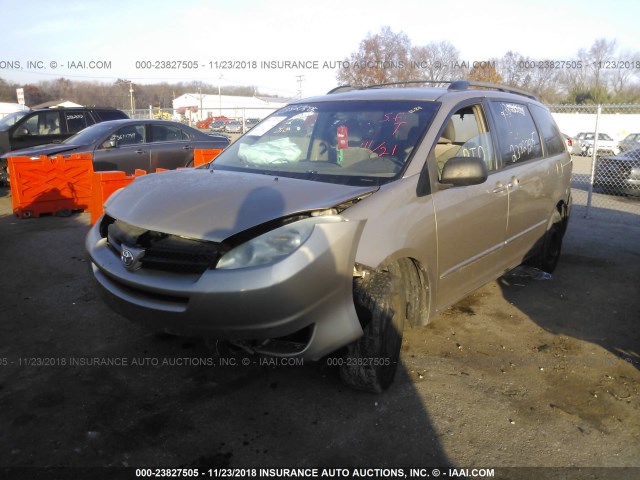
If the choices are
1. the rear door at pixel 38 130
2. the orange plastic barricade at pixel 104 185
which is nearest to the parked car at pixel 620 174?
the orange plastic barricade at pixel 104 185

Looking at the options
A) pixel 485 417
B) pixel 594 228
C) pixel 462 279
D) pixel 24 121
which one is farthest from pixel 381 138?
pixel 24 121

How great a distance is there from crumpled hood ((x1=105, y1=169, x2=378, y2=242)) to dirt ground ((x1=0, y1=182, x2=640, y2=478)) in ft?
3.53

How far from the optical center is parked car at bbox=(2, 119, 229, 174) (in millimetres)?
9281

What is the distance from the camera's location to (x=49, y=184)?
835 cm

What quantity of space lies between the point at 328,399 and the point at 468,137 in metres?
2.33

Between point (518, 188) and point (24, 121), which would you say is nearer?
point (518, 188)

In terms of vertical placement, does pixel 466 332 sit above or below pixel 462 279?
below

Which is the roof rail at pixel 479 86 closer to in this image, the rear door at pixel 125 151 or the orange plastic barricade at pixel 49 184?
the orange plastic barricade at pixel 49 184

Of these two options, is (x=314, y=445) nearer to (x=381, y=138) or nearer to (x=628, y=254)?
(x=381, y=138)

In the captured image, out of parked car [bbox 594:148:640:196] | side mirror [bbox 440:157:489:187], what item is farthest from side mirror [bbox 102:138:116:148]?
parked car [bbox 594:148:640:196]

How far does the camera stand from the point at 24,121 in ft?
37.4

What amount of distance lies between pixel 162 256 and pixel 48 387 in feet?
4.14

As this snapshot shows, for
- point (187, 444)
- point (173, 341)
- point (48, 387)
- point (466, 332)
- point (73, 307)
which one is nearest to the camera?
point (187, 444)

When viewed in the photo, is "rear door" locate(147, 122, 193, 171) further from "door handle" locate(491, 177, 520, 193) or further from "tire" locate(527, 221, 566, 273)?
"door handle" locate(491, 177, 520, 193)
